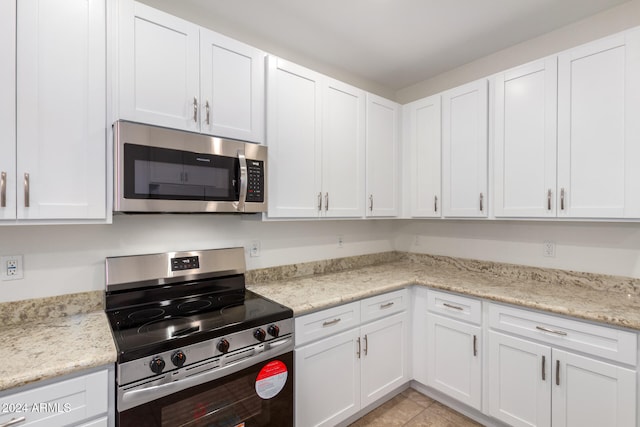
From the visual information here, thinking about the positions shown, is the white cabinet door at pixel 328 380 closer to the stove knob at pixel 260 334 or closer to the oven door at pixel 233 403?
the oven door at pixel 233 403

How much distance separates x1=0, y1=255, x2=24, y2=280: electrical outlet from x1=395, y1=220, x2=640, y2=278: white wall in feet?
9.60

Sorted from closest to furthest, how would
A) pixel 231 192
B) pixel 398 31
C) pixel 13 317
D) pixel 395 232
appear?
1. pixel 13 317
2. pixel 231 192
3. pixel 398 31
4. pixel 395 232

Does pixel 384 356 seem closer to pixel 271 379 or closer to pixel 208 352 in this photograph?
pixel 271 379

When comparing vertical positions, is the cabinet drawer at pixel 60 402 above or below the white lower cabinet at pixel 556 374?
above

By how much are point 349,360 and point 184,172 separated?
1.49 metres

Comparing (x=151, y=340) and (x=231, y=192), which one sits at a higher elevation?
(x=231, y=192)

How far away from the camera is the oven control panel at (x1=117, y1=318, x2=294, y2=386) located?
116cm

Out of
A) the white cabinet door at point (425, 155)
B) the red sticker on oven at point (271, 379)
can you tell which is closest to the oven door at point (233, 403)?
the red sticker on oven at point (271, 379)

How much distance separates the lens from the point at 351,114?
2395 millimetres

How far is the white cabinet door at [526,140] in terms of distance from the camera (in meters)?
1.96

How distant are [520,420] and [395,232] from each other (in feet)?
6.06

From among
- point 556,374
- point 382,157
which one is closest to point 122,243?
point 382,157

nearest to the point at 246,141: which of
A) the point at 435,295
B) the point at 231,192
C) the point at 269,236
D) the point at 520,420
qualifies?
the point at 231,192

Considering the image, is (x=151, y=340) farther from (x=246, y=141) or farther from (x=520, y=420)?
(x=520, y=420)
